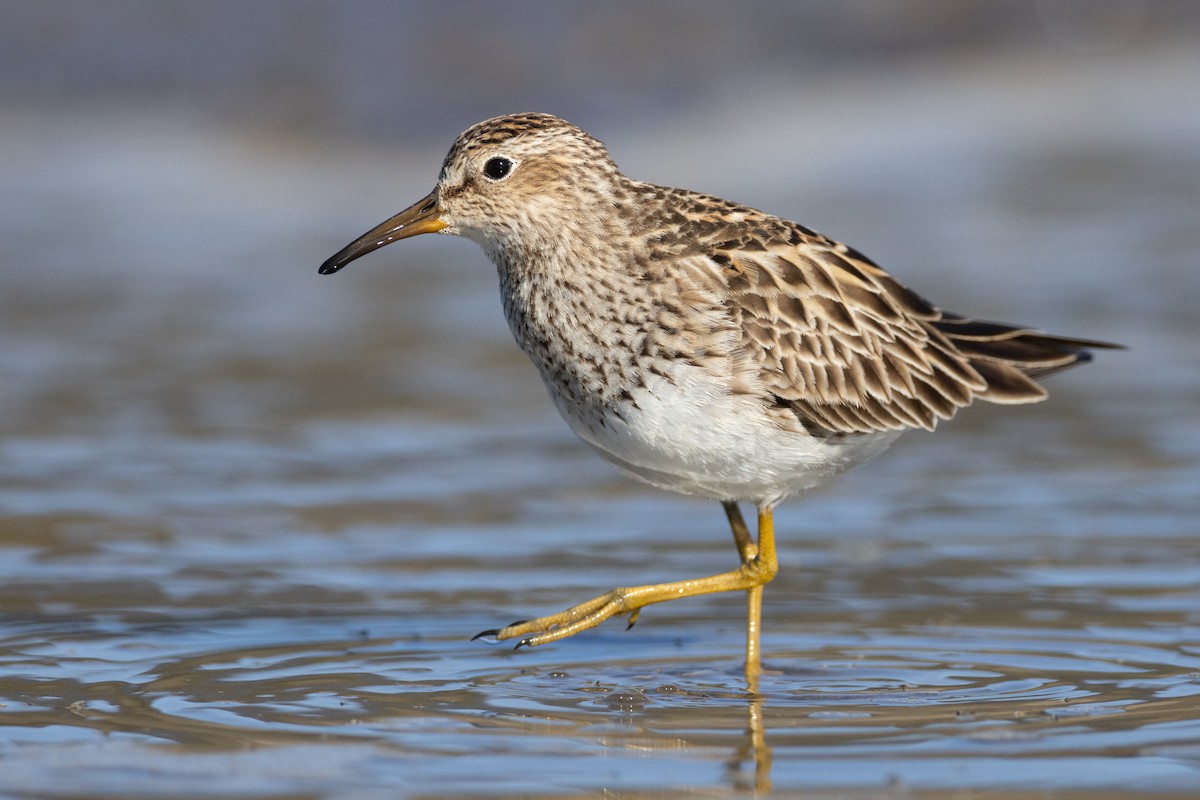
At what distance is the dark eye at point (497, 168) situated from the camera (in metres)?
7.18

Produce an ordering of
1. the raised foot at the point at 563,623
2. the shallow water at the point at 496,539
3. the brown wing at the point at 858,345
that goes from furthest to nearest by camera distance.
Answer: the brown wing at the point at 858,345 < the raised foot at the point at 563,623 < the shallow water at the point at 496,539

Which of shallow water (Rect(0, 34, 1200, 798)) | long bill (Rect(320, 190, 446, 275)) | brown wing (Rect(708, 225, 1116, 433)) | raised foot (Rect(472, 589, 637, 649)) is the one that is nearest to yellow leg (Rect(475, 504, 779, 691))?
raised foot (Rect(472, 589, 637, 649))

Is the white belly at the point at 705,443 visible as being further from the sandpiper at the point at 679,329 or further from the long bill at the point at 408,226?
the long bill at the point at 408,226

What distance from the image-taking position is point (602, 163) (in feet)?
24.0

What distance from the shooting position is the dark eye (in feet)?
23.6

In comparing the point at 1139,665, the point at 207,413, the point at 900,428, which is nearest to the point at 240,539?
the point at 207,413

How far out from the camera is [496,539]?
8.79 m

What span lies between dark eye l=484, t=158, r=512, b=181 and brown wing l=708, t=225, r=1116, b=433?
33.2 inches

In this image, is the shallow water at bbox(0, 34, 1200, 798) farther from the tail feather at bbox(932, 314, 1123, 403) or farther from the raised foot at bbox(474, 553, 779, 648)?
the tail feather at bbox(932, 314, 1123, 403)

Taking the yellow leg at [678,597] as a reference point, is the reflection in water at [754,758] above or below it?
below

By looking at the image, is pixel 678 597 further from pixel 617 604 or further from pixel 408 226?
pixel 408 226

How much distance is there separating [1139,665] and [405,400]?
17.9 ft

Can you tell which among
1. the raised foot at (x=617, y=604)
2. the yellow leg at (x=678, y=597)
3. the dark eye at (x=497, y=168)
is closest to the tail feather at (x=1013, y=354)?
the yellow leg at (x=678, y=597)

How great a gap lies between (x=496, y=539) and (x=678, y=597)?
168cm
